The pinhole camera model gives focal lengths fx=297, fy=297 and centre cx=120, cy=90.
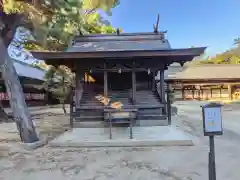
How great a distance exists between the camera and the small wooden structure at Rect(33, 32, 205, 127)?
8992mm

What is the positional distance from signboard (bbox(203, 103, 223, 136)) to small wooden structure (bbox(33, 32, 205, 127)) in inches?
182

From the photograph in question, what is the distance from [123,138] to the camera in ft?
27.0

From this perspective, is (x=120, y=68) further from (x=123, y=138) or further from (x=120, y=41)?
(x=123, y=138)

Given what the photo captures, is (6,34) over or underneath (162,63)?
over

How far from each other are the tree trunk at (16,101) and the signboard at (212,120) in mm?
5131

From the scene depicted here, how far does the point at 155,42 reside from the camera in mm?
11023

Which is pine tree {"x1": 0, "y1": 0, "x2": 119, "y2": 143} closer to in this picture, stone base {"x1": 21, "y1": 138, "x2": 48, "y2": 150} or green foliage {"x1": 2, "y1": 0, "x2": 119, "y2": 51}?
green foliage {"x1": 2, "y1": 0, "x2": 119, "y2": 51}

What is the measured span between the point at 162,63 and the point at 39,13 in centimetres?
443

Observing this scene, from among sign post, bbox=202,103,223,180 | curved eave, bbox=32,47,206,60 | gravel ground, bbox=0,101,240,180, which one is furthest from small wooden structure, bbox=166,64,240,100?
sign post, bbox=202,103,223,180

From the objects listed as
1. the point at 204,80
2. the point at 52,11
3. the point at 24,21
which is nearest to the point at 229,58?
the point at 204,80

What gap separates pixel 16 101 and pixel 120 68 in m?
3.53

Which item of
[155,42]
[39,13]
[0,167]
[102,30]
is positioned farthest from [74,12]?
[102,30]

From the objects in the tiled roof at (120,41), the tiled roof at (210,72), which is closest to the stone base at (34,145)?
the tiled roof at (120,41)

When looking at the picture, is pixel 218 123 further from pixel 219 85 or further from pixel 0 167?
pixel 219 85
